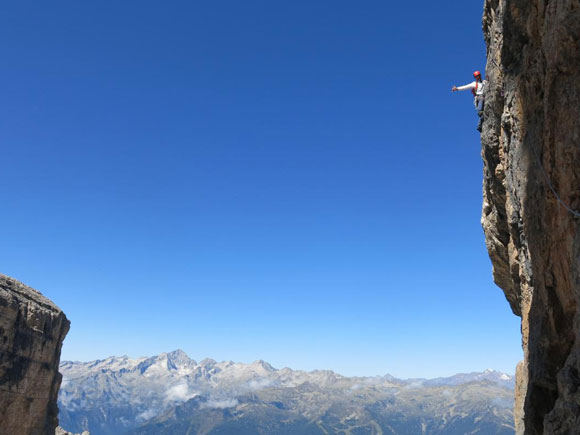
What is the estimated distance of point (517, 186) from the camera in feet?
64.1

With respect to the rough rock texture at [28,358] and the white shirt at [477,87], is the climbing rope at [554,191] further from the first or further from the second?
the rough rock texture at [28,358]

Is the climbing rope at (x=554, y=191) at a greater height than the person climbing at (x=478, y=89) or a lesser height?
lesser

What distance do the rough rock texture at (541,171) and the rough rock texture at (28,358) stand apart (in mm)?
72036

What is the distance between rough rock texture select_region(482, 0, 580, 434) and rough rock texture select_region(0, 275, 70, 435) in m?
72.0

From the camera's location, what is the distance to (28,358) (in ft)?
240

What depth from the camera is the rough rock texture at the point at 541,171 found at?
554 inches

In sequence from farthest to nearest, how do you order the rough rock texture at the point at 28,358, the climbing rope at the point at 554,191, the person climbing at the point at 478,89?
the rough rock texture at the point at 28,358
the person climbing at the point at 478,89
the climbing rope at the point at 554,191

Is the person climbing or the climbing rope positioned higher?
the person climbing

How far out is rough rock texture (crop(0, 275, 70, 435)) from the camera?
68.4 meters

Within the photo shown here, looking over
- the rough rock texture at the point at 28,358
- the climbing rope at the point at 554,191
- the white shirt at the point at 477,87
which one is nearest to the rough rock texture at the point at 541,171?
the climbing rope at the point at 554,191

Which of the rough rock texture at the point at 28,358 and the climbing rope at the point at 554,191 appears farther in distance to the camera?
the rough rock texture at the point at 28,358

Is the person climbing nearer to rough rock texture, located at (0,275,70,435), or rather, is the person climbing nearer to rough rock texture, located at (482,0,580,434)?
rough rock texture, located at (482,0,580,434)

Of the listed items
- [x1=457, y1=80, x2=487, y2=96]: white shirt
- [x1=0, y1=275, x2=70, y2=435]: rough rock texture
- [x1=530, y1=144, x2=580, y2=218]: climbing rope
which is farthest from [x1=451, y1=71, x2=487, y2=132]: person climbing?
[x1=0, y1=275, x2=70, y2=435]: rough rock texture

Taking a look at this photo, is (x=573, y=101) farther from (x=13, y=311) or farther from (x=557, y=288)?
(x=13, y=311)
